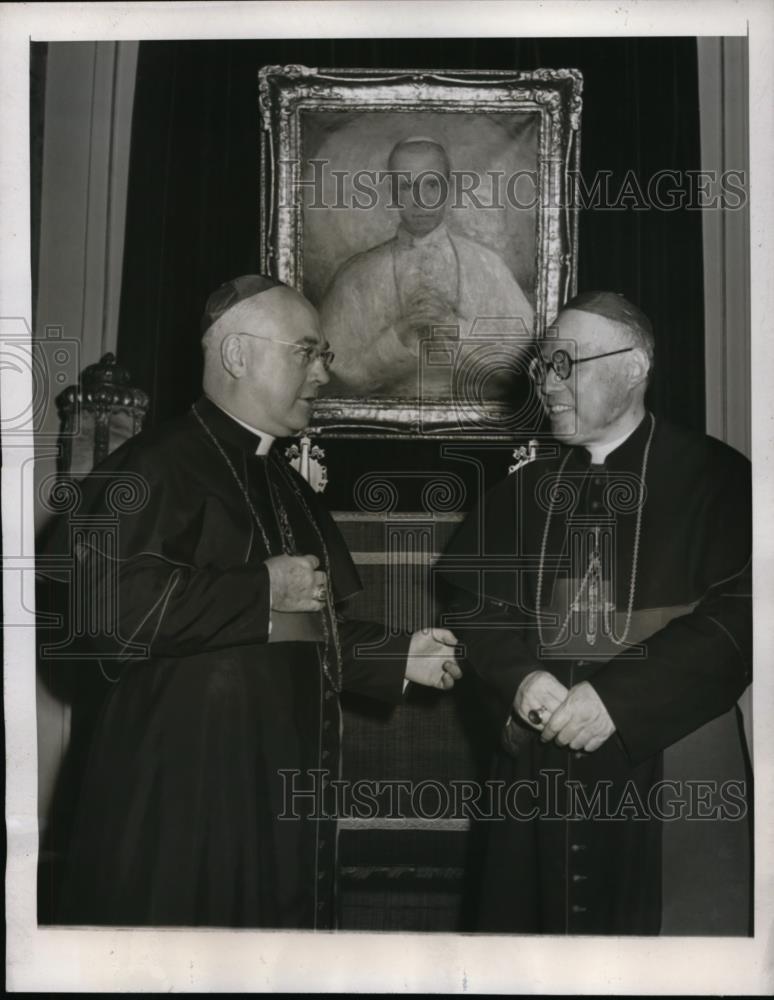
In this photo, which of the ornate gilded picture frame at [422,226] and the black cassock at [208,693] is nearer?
the black cassock at [208,693]

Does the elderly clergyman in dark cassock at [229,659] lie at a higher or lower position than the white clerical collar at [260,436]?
lower

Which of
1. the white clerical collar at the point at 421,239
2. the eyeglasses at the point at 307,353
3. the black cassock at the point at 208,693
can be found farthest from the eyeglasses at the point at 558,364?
the black cassock at the point at 208,693

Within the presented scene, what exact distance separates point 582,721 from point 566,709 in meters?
0.06

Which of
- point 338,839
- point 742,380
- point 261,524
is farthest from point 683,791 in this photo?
point 261,524

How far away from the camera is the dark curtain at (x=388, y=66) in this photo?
3395 millimetres

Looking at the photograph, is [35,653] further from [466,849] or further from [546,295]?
[546,295]

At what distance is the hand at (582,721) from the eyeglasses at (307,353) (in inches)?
47.5

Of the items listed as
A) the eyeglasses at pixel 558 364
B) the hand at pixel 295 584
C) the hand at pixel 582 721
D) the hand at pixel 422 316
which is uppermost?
the hand at pixel 422 316

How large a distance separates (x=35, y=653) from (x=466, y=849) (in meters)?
1.42

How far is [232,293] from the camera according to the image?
3371 millimetres

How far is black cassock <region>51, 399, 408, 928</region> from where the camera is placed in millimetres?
3279

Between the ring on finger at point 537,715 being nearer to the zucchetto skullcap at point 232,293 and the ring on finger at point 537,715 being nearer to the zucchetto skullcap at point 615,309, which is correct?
the zucchetto skullcap at point 615,309

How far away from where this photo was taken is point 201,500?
10.9ft

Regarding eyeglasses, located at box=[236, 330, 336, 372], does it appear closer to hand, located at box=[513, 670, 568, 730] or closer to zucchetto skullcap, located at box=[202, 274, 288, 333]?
zucchetto skullcap, located at box=[202, 274, 288, 333]
